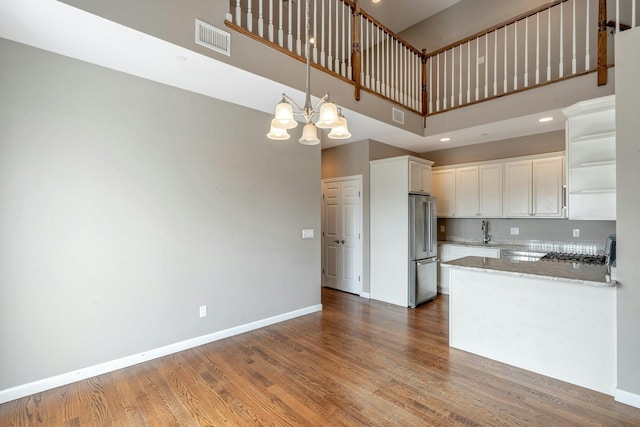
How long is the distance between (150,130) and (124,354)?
2.22 meters

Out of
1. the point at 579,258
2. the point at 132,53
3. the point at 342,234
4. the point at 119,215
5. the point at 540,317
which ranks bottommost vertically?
the point at 540,317

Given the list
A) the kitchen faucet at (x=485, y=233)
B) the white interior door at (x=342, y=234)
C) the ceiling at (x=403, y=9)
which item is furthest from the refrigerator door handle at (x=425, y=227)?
the ceiling at (x=403, y=9)

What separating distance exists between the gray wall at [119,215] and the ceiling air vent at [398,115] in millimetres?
1882

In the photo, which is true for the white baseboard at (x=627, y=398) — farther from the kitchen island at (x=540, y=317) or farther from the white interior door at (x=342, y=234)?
the white interior door at (x=342, y=234)

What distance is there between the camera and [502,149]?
17.0 feet

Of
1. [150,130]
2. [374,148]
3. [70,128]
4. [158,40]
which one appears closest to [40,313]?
Answer: [70,128]

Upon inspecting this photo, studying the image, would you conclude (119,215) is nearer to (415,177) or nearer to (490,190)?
(415,177)

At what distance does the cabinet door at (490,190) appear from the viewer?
511cm

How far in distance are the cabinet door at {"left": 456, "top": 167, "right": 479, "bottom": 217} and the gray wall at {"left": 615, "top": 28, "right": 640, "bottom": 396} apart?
3089 mm

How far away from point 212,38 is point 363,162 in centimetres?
324

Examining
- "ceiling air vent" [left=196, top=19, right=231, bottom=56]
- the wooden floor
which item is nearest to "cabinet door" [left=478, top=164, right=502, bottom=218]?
the wooden floor

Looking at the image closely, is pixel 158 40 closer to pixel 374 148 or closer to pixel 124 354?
pixel 124 354

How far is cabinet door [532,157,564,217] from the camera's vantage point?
14.9 ft

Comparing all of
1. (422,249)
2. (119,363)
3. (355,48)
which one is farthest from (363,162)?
(119,363)
